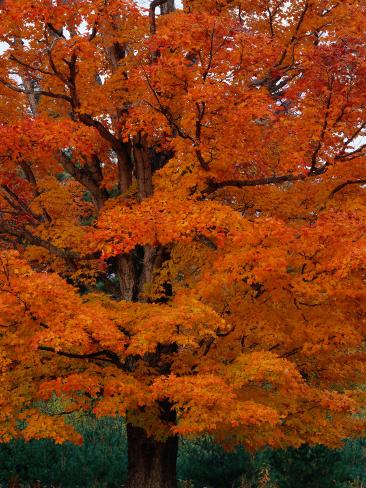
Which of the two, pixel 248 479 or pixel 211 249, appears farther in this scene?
pixel 248 479

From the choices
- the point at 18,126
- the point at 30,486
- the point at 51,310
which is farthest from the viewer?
the point at 30,486

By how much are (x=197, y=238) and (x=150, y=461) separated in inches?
190

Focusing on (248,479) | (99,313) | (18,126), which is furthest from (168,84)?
(248,479)

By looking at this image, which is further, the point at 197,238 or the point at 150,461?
the point at 150,461

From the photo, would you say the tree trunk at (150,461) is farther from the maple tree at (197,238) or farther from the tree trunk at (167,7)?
the tree trunk at (167,7)

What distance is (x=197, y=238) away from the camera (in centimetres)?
1099

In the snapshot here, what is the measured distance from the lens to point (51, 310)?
885 centimetres

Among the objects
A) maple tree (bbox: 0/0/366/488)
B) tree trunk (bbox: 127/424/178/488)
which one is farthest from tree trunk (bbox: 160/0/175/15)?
tree trunk (bbox: 127/424/178/488)

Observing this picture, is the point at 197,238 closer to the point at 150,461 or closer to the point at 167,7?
the point at 150,461

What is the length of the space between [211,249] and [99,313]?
3.31 meters

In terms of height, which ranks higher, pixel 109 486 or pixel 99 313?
pixel 99 313

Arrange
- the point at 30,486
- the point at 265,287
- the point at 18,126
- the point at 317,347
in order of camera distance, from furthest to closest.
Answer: the point at 30,486 → the point at 18,126 → the point at 265,287 → the point at 317,347

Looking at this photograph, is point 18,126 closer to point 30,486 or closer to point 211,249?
point 211,249

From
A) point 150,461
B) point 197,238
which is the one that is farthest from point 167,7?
point 150,461
